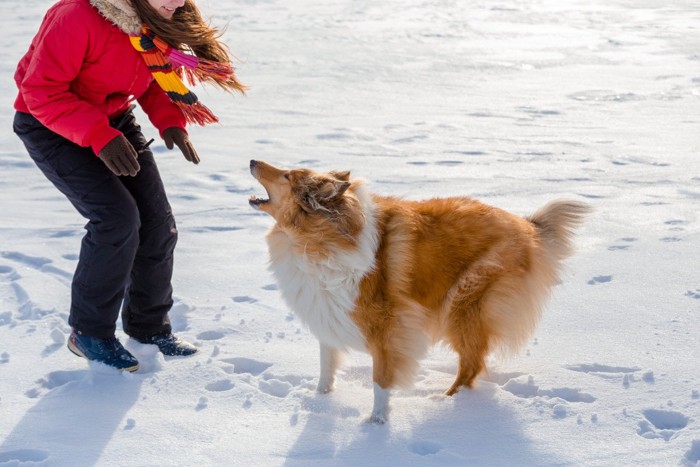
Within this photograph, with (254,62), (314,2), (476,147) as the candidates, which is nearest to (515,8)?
(314,2)

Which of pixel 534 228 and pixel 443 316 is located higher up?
pixel 534 228

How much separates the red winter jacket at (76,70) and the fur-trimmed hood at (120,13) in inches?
1.1

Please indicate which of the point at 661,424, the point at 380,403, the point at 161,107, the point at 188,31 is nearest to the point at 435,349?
the point at 380,403

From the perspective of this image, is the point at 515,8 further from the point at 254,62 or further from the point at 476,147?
the point at 476,147

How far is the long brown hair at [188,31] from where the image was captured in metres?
3.40

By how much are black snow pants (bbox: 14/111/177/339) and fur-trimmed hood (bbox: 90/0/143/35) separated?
0.52 metres

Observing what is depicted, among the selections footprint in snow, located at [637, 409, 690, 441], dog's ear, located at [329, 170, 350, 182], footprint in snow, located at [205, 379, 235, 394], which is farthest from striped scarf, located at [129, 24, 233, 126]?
footprint in snow, located at [637, 409, 690, 441]

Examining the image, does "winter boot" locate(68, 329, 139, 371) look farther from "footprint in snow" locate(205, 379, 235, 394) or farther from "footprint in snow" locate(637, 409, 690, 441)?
"footprint in snow" locate(637, 409, 690, 441)

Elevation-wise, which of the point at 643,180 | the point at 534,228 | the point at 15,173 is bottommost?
the point at 15,173

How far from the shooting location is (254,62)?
11.3 meters

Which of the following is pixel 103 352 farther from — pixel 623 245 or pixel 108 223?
pixel 623 245

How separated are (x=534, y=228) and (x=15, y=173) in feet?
16.7

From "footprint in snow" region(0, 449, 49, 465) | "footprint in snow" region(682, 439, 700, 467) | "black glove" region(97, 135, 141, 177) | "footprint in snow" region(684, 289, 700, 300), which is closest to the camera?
"footprint in snow" region(682, 439, 700, 467)

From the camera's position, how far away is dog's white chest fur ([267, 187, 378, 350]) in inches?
129
